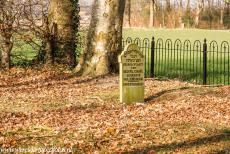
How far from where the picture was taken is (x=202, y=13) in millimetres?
69375

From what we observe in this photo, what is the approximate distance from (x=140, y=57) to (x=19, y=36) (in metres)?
6.23

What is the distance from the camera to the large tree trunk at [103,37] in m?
12.2

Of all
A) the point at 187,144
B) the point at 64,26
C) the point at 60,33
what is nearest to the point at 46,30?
the point at 60,33

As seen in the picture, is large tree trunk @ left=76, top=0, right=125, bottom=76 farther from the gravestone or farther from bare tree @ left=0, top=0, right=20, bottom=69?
the gravestone

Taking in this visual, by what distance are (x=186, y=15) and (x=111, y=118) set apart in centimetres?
6347

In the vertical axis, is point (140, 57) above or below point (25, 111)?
above

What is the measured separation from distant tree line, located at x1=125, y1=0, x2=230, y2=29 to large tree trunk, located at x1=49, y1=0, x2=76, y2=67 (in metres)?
49.5

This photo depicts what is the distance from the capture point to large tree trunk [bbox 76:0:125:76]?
480 inches

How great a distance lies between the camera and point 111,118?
7.80 metres

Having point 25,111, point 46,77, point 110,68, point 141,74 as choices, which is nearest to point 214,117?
point 141,74

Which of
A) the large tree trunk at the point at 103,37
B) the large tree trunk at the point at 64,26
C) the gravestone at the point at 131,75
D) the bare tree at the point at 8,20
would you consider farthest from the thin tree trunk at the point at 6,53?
the gravestone at the point at 131,75

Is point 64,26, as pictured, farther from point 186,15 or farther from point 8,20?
point 186,15

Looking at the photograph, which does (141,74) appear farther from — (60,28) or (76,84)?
(60,28)

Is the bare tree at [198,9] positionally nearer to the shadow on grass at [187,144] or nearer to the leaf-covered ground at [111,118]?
the leaf-covered ground at [111,118]
